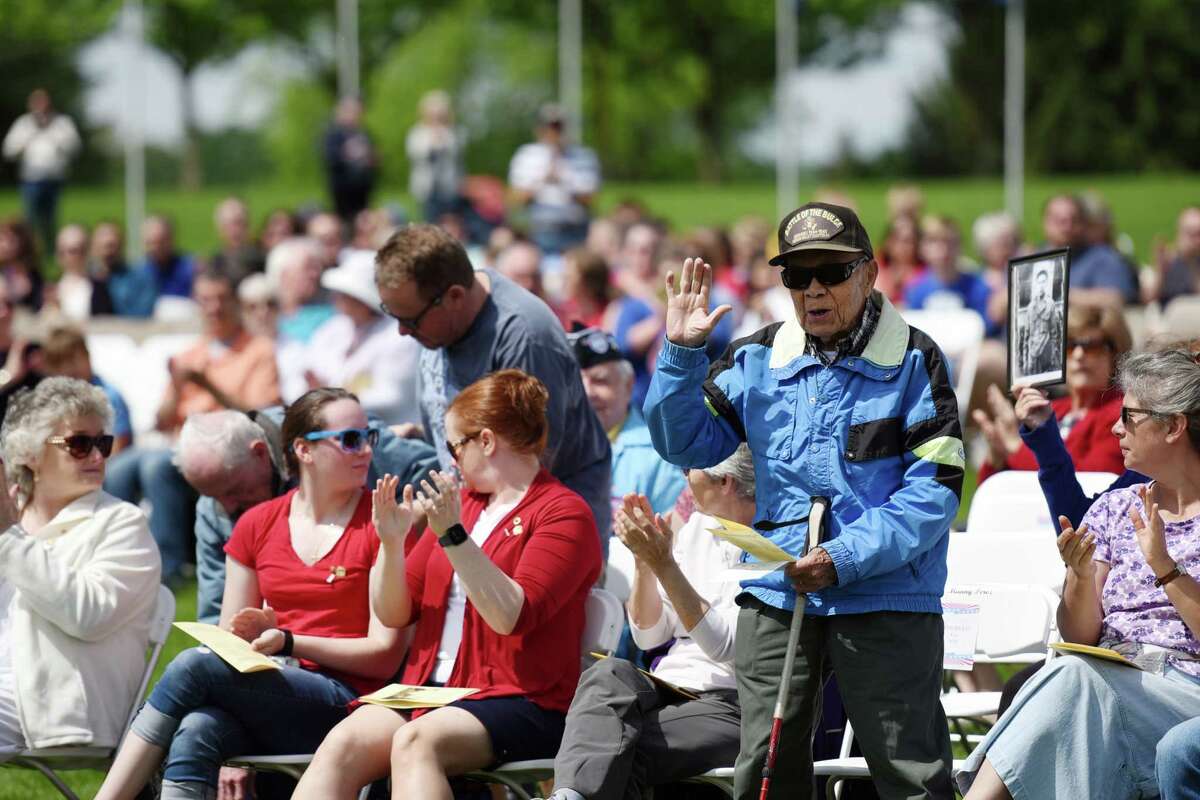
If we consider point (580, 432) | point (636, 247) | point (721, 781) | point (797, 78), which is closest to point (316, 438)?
point (580, 432)

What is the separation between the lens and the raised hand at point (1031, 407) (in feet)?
17.1

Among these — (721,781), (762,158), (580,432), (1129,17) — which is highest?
(1129,17)

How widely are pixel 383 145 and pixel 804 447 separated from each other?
46239mm

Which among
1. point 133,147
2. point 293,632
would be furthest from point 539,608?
point 133,147

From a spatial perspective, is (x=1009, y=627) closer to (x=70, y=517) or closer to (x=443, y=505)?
(x=443, y=505)

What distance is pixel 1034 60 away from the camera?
45.3 metres

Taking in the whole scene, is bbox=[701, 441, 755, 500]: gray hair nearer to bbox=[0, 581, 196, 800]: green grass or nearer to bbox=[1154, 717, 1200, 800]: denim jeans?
bbox=[1154, 717, 1200, 800]: denim jeans

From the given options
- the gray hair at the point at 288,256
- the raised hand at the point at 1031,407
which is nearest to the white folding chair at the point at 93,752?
the raised hand at the point at 1031,407

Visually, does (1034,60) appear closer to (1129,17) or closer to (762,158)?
(1129,17)

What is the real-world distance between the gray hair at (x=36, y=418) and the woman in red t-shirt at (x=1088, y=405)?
10.1 feet

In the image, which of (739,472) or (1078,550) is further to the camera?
(739,472)

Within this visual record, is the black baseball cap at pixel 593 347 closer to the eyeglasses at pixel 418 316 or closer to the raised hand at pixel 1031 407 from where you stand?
the eyeglasses at pixel 418 316

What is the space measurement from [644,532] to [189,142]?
41.4 meters

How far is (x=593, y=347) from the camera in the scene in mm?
7211
